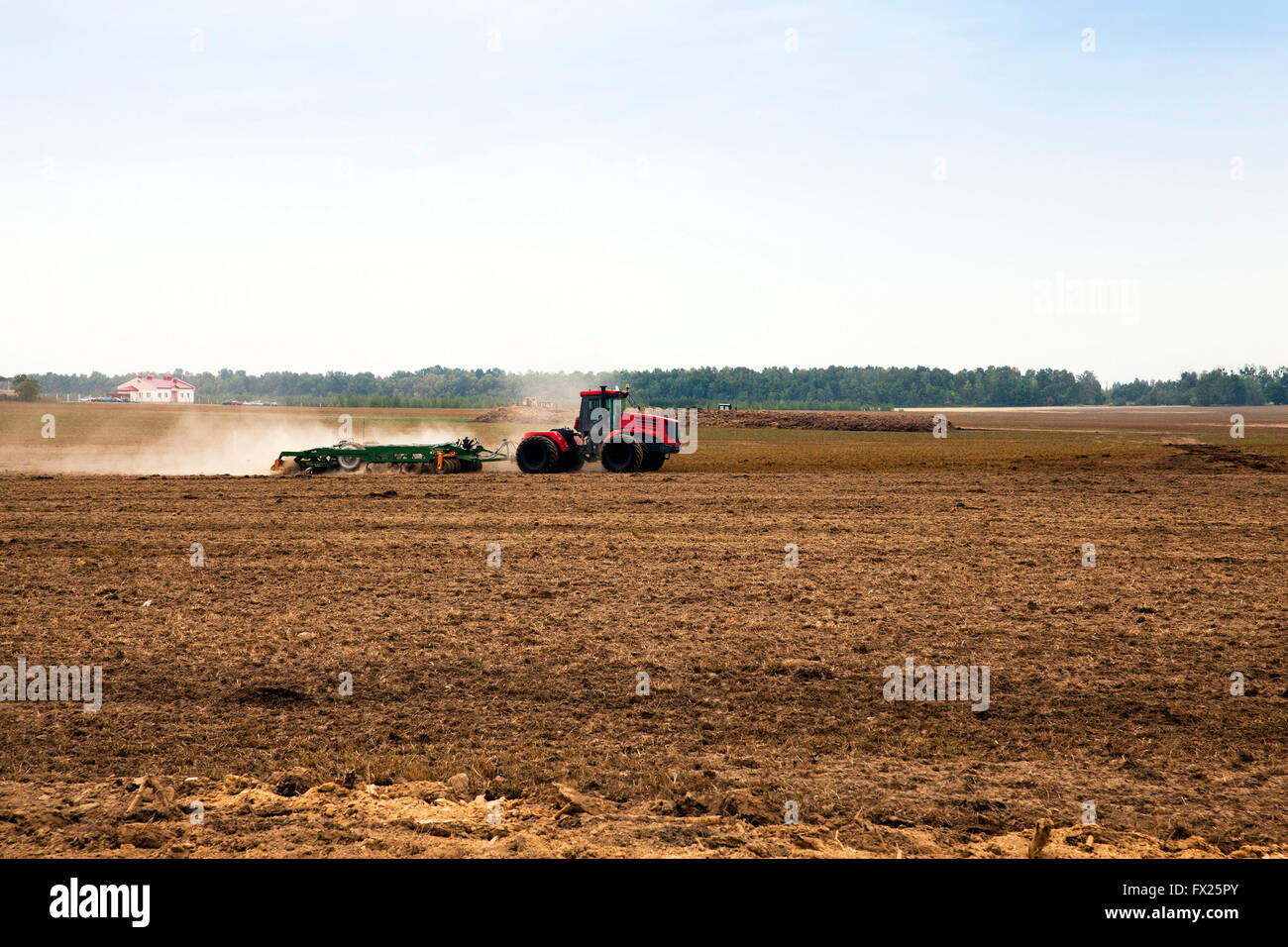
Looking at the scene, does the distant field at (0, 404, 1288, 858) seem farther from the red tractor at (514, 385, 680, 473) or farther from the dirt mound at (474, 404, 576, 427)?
the dirt mound at (474, 404, 576, 427)

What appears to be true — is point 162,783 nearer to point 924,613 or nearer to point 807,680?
point 807,680

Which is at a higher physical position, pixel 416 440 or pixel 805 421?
pixel 805 421

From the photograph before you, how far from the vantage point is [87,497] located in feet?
68.9

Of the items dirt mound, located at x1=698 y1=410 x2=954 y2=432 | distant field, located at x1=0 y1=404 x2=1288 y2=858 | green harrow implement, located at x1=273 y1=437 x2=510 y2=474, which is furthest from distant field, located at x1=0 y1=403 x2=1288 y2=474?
dirt mound, located at x1=698 y1=410 x2=954 y2=432

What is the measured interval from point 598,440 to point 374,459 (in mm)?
6161

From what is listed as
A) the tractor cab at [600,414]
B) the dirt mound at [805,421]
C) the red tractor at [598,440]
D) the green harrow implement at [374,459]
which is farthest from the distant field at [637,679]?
the dirt mound at [805,421]

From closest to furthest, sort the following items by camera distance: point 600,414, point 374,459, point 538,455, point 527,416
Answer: point 374,459 < point 600,414 < point 538,455 < point 527,416

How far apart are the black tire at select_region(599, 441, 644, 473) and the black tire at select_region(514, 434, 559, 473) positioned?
1.43m

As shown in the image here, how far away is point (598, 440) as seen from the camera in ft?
88.0

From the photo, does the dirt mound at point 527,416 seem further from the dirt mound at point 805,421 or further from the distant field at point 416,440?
the dirt mound at point 805,421

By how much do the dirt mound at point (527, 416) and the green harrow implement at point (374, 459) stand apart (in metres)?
6.56

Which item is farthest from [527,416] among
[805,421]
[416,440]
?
[805,421]

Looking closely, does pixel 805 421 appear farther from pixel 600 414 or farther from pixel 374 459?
pixel 374 459

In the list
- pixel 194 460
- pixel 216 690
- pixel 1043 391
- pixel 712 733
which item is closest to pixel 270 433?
pixel 194 460
